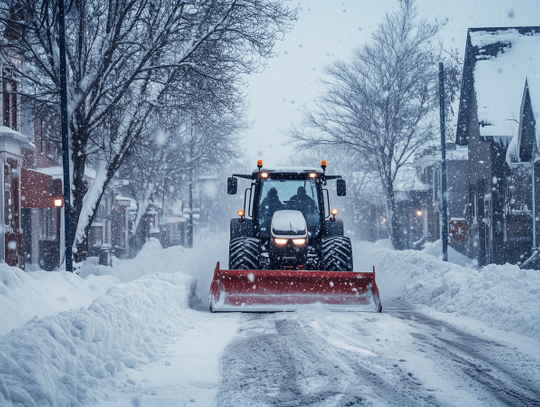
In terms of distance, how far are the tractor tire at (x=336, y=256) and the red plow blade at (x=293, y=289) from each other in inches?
25.0

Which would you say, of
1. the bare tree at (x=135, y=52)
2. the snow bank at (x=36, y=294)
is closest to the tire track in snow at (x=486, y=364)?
the snow bank at (x=36, y=294)

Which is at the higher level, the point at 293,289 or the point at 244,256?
the point at 244,256

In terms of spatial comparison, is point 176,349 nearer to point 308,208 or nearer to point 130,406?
point 130,406

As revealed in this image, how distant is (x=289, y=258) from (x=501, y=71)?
58.6 ft

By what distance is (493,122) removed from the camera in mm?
22406

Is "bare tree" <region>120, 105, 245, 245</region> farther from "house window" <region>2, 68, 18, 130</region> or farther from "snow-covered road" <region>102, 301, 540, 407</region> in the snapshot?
"snow-covered road" <region>102, 301, 540, 407</region>

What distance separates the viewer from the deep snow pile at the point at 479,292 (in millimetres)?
8555

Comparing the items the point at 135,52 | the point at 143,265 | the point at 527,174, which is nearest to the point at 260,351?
the point at 135,52

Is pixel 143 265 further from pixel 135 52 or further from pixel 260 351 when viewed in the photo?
pixel 260 351

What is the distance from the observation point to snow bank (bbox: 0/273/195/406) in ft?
14.7

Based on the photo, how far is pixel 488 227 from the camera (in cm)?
2338

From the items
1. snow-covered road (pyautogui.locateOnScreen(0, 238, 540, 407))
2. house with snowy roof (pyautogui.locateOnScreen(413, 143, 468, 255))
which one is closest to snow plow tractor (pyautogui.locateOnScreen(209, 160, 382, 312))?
snow-covered road (pyautogui.locateOnScreen(0, 238, 540, 407))

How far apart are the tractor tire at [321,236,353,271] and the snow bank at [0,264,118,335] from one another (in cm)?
416

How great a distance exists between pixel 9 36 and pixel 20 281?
29.4ft
